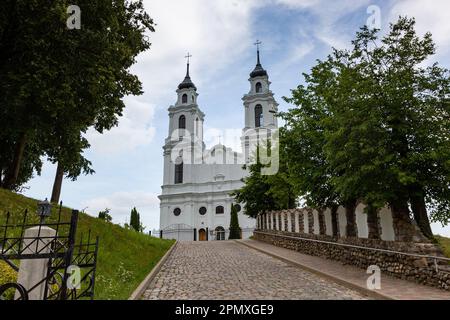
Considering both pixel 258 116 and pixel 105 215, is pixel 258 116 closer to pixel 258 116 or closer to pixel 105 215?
pixel 258 116

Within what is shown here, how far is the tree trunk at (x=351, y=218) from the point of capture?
46.6 ft

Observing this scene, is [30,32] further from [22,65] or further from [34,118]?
[34,118]

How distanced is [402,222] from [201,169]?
4744 centimetres

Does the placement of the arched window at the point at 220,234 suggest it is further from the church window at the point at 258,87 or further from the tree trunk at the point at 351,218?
the tree trunk at the point at 351,218

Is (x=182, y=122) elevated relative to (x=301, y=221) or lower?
elevated

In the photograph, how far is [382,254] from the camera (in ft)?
37.1

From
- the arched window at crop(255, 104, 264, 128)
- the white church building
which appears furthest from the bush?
the arched window at crop(255, 104, 264, 128)

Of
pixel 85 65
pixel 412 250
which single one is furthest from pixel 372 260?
pixel 85 65

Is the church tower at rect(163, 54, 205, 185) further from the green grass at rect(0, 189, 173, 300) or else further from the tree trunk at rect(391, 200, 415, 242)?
the tree trunk at rect(391, 200, 415, 242)

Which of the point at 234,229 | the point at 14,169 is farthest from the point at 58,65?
the point at 234,229

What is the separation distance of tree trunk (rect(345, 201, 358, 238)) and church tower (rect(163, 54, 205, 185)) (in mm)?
41697

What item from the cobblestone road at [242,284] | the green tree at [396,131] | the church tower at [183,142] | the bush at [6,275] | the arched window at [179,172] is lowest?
the cobblestone road at [242,284]

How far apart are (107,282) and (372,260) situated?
8714 mm

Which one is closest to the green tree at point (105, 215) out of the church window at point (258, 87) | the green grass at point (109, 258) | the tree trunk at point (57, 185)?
the tree trunk at point (57, 185)
